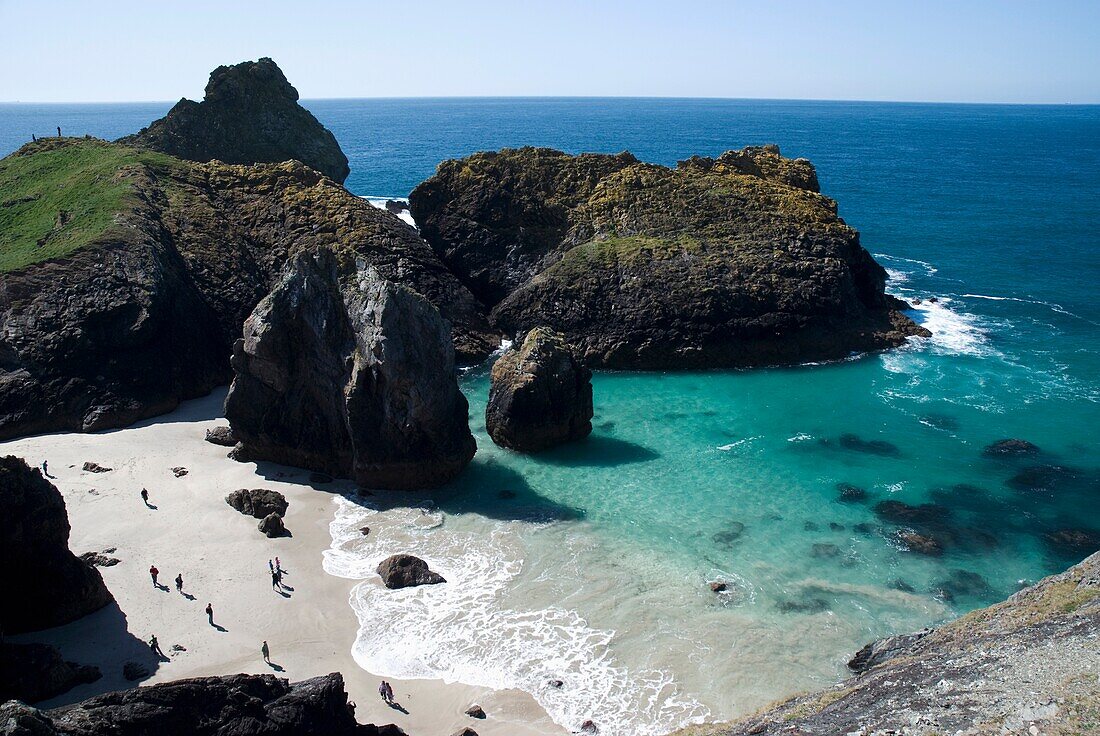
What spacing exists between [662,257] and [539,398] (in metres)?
20.9

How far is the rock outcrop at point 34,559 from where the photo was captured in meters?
24.7

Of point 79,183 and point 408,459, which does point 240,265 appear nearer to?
point 79,183

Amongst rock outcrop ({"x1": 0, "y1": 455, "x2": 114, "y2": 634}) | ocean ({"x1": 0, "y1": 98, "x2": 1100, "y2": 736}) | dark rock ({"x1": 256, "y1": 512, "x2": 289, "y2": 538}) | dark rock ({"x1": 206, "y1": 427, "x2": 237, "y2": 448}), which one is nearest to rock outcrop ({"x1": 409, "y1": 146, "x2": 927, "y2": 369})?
ocean ({"x1": 0, "y1": 98, "x2": 1100, "y2": 736})

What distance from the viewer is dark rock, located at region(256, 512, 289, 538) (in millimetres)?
32438

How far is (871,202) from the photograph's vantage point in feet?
357

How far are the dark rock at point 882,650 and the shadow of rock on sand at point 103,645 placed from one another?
21.3 m

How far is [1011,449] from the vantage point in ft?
131

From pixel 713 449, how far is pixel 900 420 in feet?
37.2

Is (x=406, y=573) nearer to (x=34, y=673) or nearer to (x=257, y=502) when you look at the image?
(x=257, y=502)

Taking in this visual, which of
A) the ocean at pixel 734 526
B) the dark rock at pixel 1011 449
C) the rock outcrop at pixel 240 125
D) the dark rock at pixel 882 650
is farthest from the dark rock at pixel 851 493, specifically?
the rock outcrop at pixel 240 125

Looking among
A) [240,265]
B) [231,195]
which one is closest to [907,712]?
[240,265]

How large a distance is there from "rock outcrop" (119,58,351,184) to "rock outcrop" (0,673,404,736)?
67971 mm

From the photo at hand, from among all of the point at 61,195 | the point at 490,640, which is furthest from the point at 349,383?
the point at 61,195

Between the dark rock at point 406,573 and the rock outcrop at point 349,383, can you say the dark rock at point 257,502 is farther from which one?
the dark rock at point 406,573
